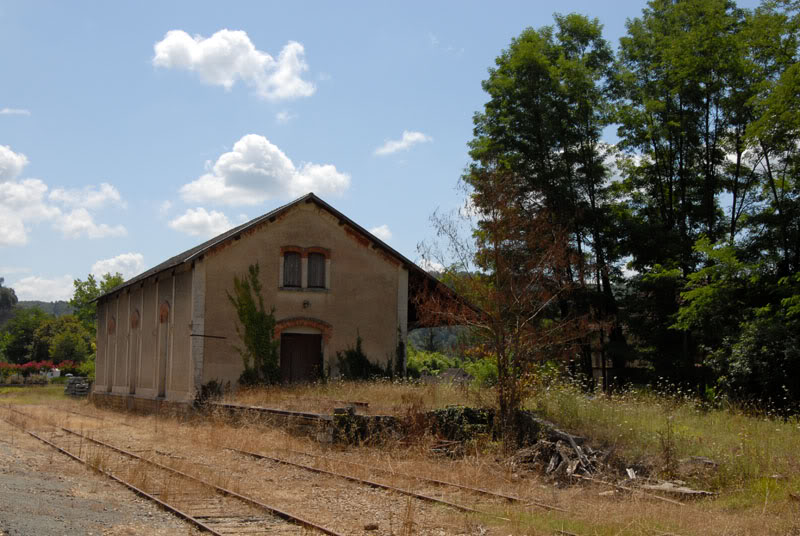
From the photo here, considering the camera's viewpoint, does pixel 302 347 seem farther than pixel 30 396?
No

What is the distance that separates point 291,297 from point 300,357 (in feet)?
6.69

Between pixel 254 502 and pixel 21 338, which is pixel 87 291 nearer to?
pixel 21 338

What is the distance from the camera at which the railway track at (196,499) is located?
8312 millimetres

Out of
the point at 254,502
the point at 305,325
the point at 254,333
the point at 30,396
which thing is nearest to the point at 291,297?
the point at 305,325

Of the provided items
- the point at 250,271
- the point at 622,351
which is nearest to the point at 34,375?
the point at 250,271

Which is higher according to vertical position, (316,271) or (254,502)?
(316,271)

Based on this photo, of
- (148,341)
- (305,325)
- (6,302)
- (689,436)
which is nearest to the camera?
(689,436)

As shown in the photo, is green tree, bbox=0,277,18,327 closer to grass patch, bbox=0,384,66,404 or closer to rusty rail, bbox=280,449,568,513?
grass patch, bbox=0,384,66,404

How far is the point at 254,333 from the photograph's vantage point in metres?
23.6

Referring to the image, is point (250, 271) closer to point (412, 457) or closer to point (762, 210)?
point (412, 457)

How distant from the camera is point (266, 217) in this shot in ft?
78.1

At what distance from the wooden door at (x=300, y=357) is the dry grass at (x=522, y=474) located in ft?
18.8

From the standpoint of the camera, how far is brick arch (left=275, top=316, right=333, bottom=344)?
24.0 metres

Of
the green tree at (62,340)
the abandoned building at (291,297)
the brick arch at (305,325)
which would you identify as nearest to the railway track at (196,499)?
the abandoned building at (291,297)
